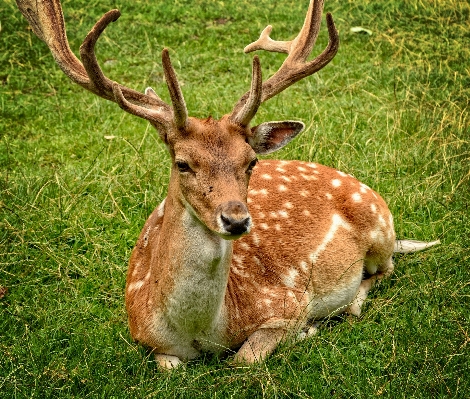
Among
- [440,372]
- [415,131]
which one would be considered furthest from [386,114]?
[440,372]

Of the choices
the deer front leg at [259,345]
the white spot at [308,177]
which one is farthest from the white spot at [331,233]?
the deer front leg at [259,345]

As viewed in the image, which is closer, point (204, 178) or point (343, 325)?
point (204, 178)

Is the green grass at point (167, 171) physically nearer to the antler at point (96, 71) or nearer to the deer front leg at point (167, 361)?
the deer front leg at point (167, 361)

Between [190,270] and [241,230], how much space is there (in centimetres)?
47

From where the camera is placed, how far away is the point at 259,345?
13.0 ft

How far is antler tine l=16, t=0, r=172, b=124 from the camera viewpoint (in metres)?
3.59

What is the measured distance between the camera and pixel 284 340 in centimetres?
411

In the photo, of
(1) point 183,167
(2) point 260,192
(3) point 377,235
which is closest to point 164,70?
(1) point 183,167

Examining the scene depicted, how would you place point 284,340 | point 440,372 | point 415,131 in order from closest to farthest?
point 440,372 → point 284,340 → point 415,131

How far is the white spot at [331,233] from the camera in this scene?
4516 mm

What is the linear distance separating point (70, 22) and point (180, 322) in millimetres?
5500

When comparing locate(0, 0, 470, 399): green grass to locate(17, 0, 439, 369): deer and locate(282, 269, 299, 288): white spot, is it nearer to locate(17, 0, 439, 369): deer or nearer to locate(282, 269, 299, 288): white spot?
locate(17, 0, 439, 369): deer

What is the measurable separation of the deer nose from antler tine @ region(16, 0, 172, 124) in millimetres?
636

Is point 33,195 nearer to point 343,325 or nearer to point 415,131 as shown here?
point 343,325
